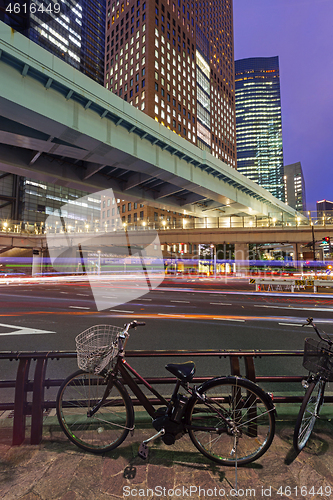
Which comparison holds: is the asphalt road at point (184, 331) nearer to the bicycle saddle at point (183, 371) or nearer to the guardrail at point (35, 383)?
the guardrail at point (35, 383)

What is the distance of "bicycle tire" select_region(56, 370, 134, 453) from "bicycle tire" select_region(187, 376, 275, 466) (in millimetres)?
740

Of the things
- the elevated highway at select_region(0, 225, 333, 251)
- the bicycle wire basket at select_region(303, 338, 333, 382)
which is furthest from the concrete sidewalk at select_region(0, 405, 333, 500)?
the elevated highway at select_region(0, 225, 333, 251)

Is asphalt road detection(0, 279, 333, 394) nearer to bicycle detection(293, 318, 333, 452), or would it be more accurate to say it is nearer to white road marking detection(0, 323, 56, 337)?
white road marking detection(0, 323, 56, 337)

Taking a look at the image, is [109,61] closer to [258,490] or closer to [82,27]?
[82,27]

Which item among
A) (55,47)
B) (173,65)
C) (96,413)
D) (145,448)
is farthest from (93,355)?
(55,47)

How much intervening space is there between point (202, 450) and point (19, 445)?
6.71ft

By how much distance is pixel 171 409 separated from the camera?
2.70 m

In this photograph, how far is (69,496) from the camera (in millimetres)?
2254

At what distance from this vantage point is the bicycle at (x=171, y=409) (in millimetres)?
2611

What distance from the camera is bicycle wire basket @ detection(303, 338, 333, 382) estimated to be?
274cm

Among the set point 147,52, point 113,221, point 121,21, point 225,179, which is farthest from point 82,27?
point 225,179

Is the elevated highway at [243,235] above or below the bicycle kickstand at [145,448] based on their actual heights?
above

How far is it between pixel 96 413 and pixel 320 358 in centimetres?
258

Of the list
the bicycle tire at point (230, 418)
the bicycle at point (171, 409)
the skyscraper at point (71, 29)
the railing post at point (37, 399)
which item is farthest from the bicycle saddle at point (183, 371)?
the skyscraper at point (71, 29)
